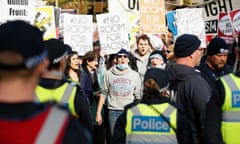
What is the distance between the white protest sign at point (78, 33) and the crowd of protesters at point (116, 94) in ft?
2.27

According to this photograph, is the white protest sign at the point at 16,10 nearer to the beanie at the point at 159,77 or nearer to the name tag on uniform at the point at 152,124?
the beanie at the point at 159,77

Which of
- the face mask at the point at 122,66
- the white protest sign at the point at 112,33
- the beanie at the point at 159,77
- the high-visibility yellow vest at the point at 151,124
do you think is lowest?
the high-visibility yellow vest at the point at 151,124

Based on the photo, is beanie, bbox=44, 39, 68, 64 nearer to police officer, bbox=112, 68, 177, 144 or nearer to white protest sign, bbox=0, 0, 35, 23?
police officer, bbox=112, 68, 177, 144

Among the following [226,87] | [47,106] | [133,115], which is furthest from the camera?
[133,115]

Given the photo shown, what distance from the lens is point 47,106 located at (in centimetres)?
224

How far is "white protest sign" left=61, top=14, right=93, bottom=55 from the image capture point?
1123 centimetres

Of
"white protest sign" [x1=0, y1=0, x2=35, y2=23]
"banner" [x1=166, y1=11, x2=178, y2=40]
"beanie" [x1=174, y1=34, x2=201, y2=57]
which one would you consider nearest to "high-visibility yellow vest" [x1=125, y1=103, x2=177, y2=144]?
"beanie" [x1=174, y1=34, x2=201, y2=57]

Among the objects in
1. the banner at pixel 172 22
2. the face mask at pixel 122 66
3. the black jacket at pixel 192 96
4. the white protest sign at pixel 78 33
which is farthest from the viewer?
the banner at pixel 172 22

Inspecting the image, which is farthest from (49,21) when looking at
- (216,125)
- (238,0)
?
(216,125)

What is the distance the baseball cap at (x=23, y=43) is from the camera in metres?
2.18

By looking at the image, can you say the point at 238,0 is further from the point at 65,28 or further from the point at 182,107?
the point at 182,107

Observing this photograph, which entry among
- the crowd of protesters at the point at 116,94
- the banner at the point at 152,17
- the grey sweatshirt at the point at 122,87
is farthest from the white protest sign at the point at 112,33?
the grey sweatshirt at the point at 122,87

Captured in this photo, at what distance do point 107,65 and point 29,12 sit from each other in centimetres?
192

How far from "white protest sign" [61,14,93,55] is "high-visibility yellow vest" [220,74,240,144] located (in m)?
7.06
